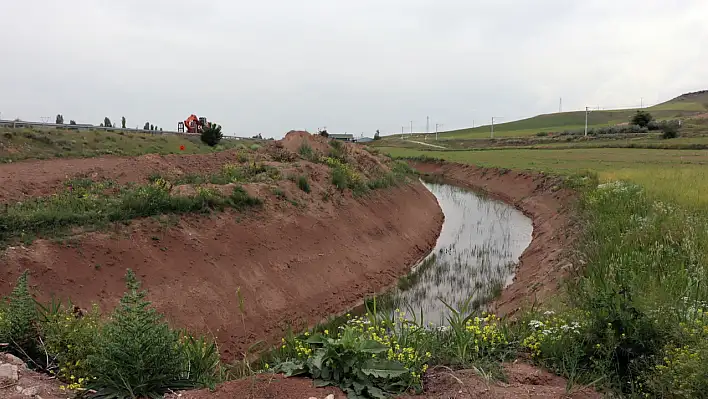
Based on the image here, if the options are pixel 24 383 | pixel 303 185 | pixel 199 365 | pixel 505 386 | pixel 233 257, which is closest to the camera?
pixel 24 383

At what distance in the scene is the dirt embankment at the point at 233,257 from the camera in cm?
844

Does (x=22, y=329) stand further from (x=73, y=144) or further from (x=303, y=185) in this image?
(x=73, y=144)

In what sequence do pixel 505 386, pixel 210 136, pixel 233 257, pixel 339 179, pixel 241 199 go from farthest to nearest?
pixel 210 136
pixel 339 179
pixel 241 199
pixel 233 257
pixel 505 386

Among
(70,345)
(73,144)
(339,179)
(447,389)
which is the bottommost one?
(447,389)

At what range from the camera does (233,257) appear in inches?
430

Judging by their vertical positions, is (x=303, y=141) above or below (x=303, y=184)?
above

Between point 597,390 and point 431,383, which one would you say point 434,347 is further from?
point 597,390

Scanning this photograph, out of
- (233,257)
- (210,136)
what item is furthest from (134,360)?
(210,136)

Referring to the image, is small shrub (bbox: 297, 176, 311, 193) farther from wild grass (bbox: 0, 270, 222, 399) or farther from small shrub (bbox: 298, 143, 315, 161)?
wild grass (bbox: 0, 270, 222, 399)

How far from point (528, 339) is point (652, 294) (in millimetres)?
1299

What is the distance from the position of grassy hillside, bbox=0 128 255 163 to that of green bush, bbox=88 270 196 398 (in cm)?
1858

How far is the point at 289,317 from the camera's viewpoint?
33.9 ft

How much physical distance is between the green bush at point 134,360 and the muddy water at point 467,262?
3919mm

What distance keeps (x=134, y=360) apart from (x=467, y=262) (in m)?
13.2
